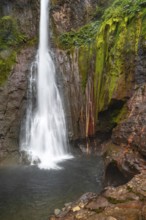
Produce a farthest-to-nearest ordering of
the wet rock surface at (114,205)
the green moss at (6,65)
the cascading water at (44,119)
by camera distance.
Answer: the green moss at (6,65) < the cascading water at (44,119) < the wet rock surface at (114,205)

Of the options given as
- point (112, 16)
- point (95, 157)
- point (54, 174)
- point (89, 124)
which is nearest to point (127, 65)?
point (112, 16)

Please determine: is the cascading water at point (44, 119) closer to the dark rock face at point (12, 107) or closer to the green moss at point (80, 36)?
the dark rock face at point (12, 107)

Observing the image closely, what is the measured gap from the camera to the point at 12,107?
12.5 meters

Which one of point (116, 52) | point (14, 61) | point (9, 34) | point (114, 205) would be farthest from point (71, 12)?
point (114, 205)

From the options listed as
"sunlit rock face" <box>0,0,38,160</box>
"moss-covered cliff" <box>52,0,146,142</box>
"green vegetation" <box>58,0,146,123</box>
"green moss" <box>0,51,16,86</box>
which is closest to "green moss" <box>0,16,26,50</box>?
"sunlit rock face" <box>0,0,38,160</box>

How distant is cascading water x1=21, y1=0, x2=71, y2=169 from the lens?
1195 cm

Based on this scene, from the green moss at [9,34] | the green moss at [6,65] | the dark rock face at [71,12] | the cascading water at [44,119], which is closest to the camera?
the cascading water at [44,119]

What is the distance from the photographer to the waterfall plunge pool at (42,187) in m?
6.76

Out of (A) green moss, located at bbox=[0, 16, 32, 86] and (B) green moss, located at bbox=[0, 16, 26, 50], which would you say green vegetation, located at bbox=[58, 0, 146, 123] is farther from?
(B) green moss, located at bbox=[0, 16, 26, 50]

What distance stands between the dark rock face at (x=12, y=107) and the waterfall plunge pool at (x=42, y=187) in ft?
5.63

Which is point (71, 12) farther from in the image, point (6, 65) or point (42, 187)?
point (42, 187)

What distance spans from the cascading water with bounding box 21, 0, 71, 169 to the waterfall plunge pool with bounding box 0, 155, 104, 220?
133 centimetres

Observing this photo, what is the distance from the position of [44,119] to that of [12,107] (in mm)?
1588

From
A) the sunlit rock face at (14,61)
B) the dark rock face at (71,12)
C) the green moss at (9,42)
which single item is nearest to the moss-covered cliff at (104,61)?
the dark rock face at (71,12)
